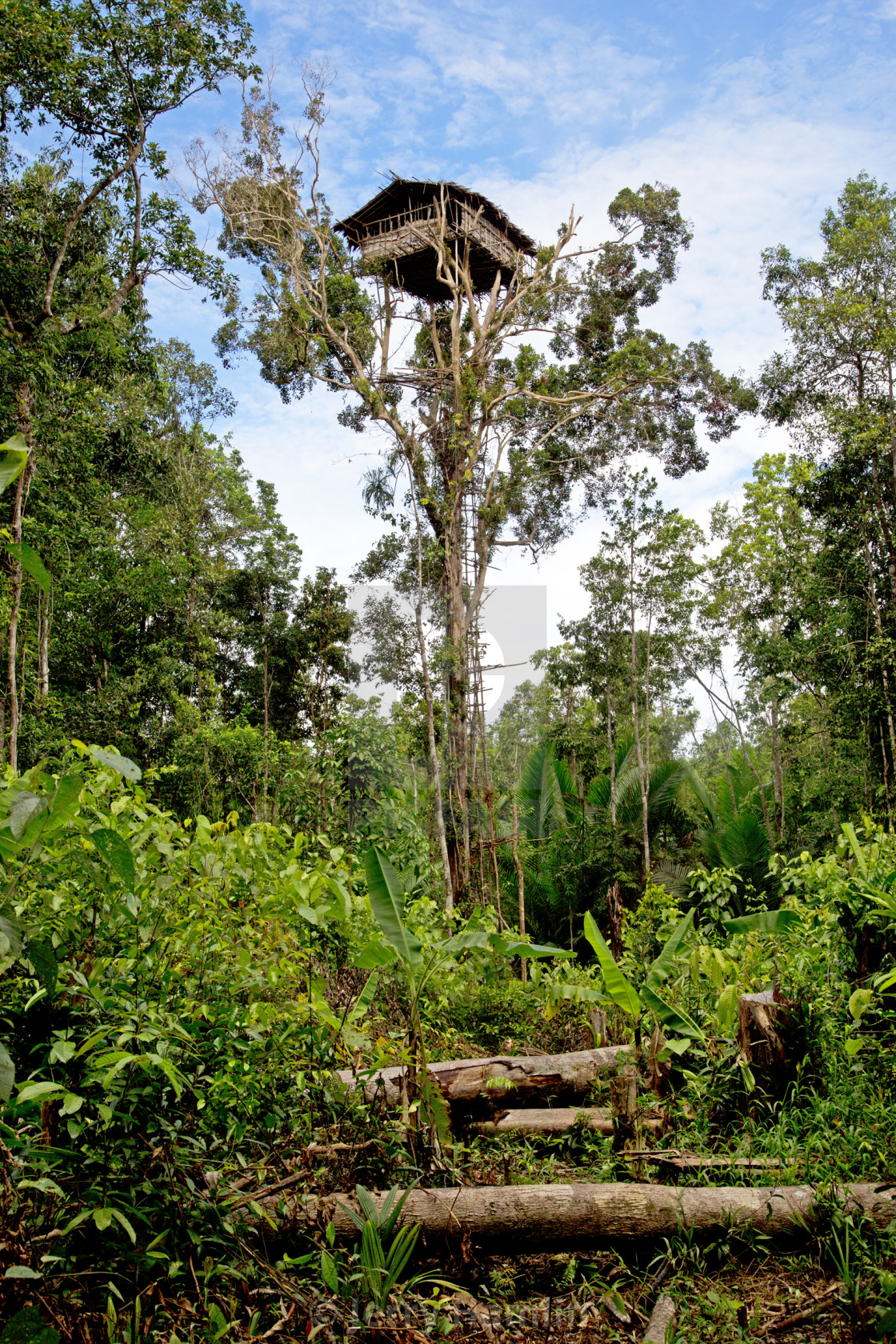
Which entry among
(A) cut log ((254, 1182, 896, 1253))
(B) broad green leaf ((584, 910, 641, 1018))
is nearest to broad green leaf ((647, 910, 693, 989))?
(B) broad green leaf ((584, 910, 641, 1018))

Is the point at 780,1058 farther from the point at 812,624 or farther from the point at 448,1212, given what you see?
the point at 812,624

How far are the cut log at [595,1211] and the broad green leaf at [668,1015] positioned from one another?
2.01 ft

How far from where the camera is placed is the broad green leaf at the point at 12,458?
1.31 m

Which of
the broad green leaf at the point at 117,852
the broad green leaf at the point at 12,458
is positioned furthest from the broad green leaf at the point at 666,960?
the broad green leaf at the point at 12,458

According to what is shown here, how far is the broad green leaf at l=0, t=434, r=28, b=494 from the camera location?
1.31 metres

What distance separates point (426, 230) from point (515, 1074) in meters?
13.6

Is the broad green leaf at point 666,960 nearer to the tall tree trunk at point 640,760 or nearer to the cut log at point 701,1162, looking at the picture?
the cut log at point 701,1162

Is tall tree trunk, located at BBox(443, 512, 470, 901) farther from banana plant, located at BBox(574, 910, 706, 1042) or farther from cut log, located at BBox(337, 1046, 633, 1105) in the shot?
banana plant, located at BBox(574, 910, 706, 1042)

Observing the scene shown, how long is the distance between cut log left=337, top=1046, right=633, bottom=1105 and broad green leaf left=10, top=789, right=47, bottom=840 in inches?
82.2

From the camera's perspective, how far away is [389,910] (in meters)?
2.70

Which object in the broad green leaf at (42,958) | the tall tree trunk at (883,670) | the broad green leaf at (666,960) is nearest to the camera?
the broad green leaf at (42,958)

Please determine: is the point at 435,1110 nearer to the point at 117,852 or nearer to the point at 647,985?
the point at 647,985

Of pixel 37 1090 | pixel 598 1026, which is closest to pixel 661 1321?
pixel 37 1090

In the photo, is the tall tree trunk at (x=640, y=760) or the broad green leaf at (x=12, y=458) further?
the tall tree trunk at (x=640, y=760)
